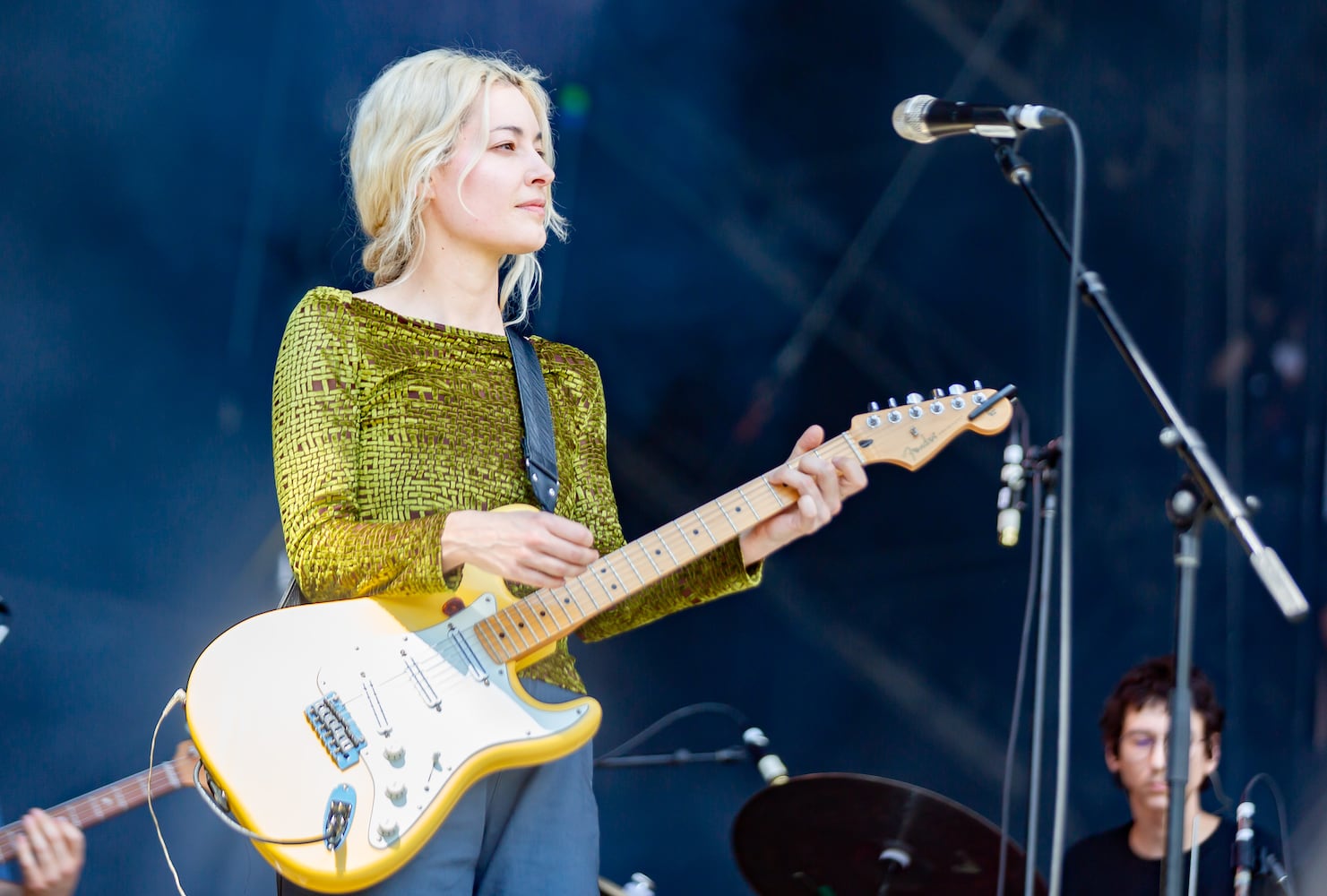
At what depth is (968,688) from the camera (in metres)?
3.84

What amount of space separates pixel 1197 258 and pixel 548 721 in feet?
8.84

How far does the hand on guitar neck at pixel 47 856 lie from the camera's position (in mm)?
2641

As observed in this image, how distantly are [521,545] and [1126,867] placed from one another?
1.97 metres

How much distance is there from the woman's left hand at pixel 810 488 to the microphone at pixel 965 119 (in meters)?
0.53

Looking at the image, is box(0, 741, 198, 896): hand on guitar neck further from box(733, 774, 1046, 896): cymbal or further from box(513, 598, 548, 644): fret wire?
box(733, 774, 1046, 896): cymbal

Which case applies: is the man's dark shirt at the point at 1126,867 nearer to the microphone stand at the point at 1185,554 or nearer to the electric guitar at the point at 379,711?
the microphone stand at the point at 1185,554

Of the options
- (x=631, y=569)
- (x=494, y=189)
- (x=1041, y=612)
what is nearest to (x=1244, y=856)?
(x=1041, y=612)

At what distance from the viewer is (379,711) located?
186 cm

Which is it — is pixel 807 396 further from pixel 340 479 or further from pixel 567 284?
pixel 340 479

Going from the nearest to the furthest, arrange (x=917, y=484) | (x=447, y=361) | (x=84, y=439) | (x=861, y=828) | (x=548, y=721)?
(x=548, y=721) < (x=447, y=361) < (x=861, y=828) < (x=84, y=439) < (x=917, y=484)

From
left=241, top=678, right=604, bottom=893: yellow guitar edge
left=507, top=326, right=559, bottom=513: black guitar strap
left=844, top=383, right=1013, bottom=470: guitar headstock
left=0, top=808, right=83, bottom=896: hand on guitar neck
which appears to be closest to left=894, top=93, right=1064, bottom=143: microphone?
left=844, top=383, right=1013, bottom=470: guitar headstock

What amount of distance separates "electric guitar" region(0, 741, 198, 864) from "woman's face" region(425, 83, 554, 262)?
127 cm

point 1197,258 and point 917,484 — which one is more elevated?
point 1197,258

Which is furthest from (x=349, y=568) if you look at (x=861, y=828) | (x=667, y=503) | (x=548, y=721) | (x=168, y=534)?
(x=667, y=503)
